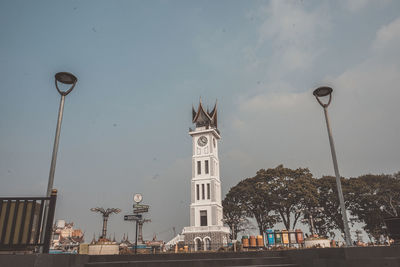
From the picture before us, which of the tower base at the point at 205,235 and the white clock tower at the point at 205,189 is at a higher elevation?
→ the white clock tower at the point at 205,189

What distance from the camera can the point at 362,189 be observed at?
4256 centimetres

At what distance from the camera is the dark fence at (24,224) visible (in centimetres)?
600

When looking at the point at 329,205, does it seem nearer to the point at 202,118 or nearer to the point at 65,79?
the point at 202,118

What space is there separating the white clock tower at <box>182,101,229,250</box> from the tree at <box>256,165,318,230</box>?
940 centimetres

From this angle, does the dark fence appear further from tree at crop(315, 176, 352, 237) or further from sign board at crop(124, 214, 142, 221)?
tree at crop(315, 176, 352, 237)

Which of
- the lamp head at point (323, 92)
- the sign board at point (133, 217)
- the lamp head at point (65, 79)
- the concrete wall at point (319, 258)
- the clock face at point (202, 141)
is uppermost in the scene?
the clock face at point (202, 141)

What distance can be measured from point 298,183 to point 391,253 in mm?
36914

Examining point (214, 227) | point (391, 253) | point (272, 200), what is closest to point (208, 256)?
point (391, 253)

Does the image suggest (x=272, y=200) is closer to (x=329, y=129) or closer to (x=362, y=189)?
(x=362, y=189)

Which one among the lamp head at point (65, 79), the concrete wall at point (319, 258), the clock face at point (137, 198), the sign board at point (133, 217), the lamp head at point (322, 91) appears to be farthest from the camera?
the clock face at point (137, 198)

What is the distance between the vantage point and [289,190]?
4244cm

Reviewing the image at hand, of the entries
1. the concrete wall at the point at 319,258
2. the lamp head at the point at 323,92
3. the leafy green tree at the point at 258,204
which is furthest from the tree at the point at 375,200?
the concrete wall at the point at 319,258

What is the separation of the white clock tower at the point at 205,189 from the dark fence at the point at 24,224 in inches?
1578

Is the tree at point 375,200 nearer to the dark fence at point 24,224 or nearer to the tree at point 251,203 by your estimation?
the tree at point 251,203
